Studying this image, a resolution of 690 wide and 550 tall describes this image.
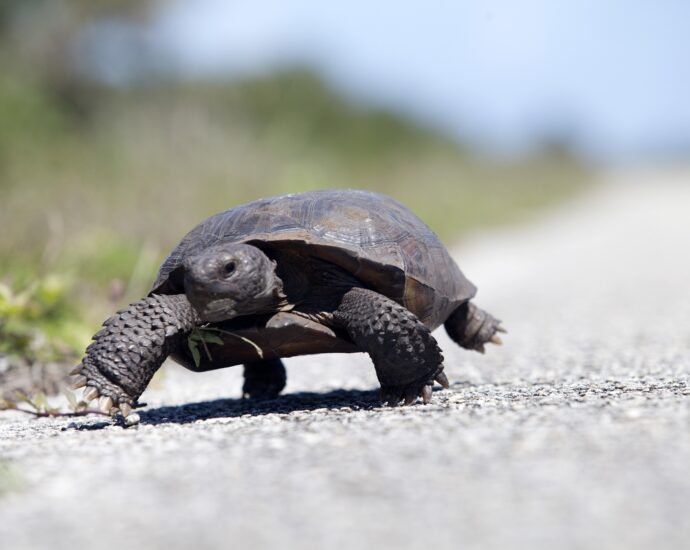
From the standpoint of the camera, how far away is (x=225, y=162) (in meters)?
12.1

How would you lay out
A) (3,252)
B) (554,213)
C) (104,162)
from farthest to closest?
(554,213), (104,162), (3,252)

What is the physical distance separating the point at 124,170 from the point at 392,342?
27.4ft

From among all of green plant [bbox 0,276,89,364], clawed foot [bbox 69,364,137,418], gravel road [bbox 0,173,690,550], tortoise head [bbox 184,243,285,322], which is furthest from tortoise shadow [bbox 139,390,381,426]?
green plant [bbox 0,276,89,364]

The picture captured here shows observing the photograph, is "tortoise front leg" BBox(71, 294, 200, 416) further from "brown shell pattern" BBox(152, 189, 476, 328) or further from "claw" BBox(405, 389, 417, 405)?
"claw" BBox(405, 389, 417, 405)

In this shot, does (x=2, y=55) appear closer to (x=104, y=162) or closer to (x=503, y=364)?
(x=104, y=162)

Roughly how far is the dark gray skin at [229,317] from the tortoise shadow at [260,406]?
0.20 m

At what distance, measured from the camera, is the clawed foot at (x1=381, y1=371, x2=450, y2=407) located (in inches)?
159

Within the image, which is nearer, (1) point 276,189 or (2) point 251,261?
(2) point 251,261

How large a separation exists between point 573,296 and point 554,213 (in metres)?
19.3

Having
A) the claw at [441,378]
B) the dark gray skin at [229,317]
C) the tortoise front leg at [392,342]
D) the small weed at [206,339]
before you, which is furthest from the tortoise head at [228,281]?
the claw at [441,378]

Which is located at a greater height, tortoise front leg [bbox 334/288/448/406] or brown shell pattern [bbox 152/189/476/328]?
brown shell pattern [bbox 152/189/476/328]

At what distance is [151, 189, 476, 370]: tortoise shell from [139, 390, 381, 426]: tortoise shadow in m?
0.29

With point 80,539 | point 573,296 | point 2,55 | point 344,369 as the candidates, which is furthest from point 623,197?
point 80,539

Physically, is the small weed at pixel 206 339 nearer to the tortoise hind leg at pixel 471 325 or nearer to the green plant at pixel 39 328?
the tortoise hind leg at pixel 471 325
